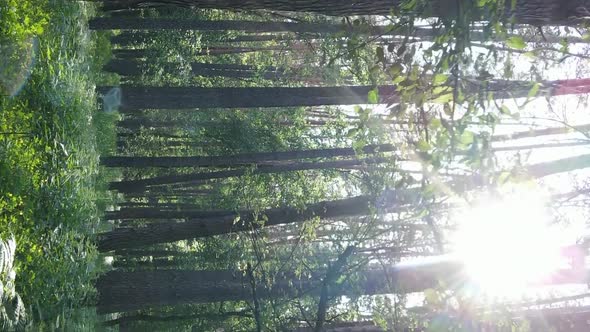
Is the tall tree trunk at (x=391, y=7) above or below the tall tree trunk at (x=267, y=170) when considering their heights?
below

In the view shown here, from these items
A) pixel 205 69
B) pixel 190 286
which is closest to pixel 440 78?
pixel 190 286

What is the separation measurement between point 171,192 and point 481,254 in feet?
79.2

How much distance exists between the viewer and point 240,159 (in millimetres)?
13312

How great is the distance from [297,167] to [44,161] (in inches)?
310

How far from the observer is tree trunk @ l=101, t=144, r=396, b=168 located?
13.1 metres

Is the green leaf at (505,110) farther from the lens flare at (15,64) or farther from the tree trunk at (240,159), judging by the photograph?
the tree trunk at (240,159)

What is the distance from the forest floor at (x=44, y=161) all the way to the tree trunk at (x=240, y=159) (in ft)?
16.7

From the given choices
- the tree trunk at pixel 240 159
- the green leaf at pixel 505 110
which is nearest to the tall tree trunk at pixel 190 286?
the tree trunk at pixel 240 159

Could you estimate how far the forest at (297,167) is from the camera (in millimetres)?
3314

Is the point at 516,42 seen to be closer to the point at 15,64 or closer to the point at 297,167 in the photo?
the point at 15,64

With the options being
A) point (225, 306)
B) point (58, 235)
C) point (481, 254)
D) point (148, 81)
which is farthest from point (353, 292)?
point (148, 81)

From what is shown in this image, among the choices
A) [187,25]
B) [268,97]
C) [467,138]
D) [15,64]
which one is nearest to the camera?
[467,138]

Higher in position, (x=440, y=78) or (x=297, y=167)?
(x=297, y=167)

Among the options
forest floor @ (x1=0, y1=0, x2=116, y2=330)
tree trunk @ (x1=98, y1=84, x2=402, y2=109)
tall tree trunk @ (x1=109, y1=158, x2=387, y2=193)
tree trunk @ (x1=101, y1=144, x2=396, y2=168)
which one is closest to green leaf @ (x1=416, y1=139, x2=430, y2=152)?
forest floor @ (x1=0, y1=0, x2=116, y2=330)
